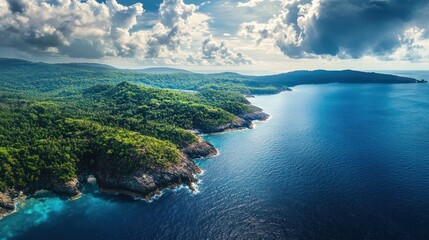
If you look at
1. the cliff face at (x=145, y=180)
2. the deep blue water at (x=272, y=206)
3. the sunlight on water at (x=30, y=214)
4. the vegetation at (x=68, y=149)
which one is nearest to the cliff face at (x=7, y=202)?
the sunlight on water at (x=30, y=214)

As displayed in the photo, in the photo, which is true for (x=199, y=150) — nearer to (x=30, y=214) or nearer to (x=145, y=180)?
(x=145, y=180)

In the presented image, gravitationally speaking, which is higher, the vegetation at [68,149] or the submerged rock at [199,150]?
the vegetation at [68,149]

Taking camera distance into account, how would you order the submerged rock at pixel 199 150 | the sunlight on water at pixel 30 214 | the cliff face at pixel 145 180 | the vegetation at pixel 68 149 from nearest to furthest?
the sunlight on water at pixel 30 214 → the cliff face at pixel 145 180 → the vegetation at pixel 68 149 → the submerged rock at pixel 199 150

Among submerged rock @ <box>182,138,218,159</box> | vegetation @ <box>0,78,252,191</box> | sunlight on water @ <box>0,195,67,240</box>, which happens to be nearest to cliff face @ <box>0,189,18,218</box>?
sunlight on water @ <box>0,195,67,240</box>

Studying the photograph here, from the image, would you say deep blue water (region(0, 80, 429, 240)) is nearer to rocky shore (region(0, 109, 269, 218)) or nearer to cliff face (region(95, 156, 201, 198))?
rocky shore (region(0, 109, 269, 218))

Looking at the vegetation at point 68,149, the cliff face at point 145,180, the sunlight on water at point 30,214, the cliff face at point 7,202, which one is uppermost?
the vegetation at point 68,149

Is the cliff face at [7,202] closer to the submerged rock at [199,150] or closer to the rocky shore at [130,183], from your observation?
the rocky shore at [130,183]

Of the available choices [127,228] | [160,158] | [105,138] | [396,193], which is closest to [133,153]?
[160,158]

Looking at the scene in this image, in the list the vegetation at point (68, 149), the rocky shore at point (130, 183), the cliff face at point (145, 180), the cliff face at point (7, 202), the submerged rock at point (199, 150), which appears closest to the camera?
the cliff face at point (7, 202)

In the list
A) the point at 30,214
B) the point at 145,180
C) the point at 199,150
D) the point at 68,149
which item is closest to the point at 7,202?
the point at 30,214

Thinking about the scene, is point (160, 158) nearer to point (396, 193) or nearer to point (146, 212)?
point (146, 212)
